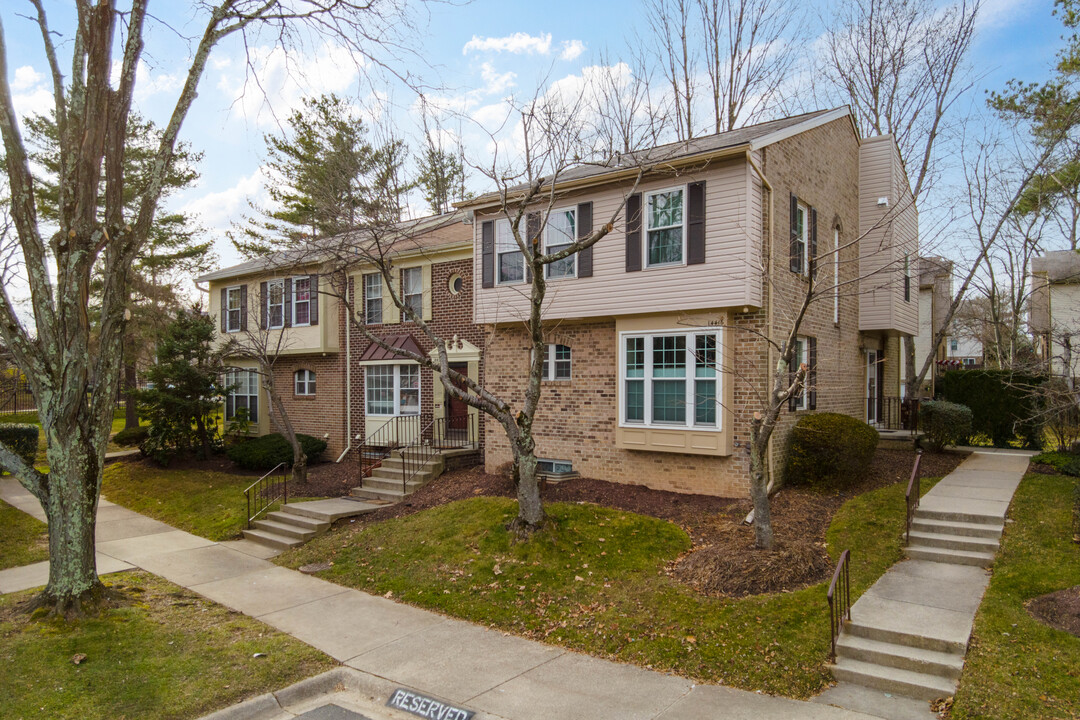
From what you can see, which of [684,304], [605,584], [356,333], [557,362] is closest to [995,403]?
[684,304]

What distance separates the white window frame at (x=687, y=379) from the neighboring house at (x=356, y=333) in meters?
4.44

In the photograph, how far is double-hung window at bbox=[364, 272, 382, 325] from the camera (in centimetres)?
1773

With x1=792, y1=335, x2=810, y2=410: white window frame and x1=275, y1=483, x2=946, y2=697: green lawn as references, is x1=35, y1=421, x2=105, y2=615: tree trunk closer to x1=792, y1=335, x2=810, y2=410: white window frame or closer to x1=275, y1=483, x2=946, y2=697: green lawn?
x1=275, y1=483, x2=946, y2=697: green lawn

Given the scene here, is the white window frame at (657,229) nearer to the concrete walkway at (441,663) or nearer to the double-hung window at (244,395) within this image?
the concrete walkway at (441,663)

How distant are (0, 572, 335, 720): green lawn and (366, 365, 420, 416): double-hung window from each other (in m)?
9.28

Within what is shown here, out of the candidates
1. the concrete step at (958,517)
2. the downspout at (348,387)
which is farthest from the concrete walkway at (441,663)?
the downspout at (348,387)

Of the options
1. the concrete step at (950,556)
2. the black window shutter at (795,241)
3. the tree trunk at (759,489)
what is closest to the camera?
the tree trunk at (759,489)

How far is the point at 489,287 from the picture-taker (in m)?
13.6

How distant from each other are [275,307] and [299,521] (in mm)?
9636

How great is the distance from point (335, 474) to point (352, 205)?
7.86m

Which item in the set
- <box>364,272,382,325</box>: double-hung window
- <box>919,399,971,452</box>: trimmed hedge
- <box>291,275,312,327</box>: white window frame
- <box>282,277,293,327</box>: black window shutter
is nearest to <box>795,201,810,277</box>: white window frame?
<box>919,399,971,452</box>: trimmed hedge

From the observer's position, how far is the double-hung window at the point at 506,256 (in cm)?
1331

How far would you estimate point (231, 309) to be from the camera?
21328 millimetres

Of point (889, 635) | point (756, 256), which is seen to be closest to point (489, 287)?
point (756, 256)
